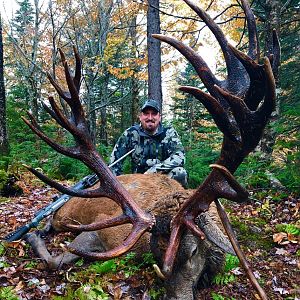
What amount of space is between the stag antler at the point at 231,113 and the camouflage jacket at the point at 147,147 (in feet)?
8.85

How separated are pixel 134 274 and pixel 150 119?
107 inches

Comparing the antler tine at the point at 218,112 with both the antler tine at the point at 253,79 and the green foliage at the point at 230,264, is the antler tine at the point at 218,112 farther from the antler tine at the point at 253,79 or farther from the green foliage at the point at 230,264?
the green foliage at the point at 230,264

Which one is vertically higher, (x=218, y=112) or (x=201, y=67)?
(x=201, y=67)

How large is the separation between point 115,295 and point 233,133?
5.54 feet

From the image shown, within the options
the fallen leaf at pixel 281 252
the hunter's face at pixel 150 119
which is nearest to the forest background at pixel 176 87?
the hunter's face at pixel 150 119

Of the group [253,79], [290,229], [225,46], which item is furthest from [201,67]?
[290,229]

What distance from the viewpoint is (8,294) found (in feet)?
9.43

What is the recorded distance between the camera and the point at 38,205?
6.22 metres

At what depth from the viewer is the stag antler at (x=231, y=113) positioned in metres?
2.26

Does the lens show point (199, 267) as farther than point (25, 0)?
No

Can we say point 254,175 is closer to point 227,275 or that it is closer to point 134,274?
point 227,275

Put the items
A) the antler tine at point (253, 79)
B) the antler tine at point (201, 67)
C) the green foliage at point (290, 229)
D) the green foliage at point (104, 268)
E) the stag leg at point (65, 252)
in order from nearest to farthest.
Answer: the antler tine at point (253, 79)
the antler tine at point (201, 67)
the green foliage at point (104, 268)
the stag leg at point (65, 252)
the green foliage at point (290, 229)

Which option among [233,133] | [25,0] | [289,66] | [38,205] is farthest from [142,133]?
[25,0]

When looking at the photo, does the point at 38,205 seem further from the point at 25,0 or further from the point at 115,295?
the point at 25,0
